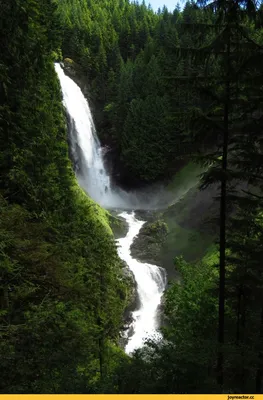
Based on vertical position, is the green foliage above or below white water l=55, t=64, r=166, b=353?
below

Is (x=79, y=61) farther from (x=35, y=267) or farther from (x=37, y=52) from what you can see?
(x=35, y=267)

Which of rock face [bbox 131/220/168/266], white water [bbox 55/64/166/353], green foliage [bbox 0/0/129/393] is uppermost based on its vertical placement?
white water [bbox 55/64/166/353]

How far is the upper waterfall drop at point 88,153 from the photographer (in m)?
45.8

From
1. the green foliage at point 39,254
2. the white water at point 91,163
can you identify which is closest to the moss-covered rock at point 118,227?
the white water at point 91,163

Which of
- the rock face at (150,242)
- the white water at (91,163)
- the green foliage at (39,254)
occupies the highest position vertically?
the white water at (91,163)

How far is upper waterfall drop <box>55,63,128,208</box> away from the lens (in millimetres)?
45812

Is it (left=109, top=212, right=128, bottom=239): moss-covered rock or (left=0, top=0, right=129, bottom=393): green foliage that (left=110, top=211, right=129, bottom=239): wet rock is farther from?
(left=0, top=0, right=129, bottom=393): green foliage

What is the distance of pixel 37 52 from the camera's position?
14211 millimetres

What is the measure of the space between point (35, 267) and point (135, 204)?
3901 centimetres

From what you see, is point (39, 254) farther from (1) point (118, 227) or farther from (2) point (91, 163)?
(2) point (91, 163)

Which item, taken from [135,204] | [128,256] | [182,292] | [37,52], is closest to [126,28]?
[135,204]

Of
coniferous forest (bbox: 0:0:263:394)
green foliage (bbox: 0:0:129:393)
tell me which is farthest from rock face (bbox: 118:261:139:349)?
coniferous forest (bbox: 0:0:263:394)

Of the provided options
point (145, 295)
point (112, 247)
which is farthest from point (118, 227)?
point (112, 247)

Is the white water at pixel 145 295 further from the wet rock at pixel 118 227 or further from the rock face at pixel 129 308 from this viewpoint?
the wet rock at pixel 118 227
